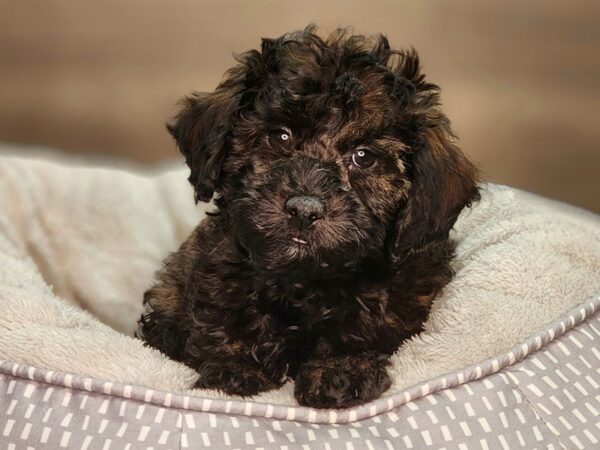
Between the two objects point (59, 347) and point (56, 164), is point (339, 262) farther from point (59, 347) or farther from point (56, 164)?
point (56, 164)

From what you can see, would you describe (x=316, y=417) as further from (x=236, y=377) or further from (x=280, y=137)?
(x=280, y=137)

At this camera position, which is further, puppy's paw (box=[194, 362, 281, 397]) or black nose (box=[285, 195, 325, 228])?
puppy's paw (box=[194, 362, 281, 397])

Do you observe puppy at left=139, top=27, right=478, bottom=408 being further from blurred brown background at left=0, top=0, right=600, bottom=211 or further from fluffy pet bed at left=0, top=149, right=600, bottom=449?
blurred brown background at left=0, top=0, right=600, bottom=211

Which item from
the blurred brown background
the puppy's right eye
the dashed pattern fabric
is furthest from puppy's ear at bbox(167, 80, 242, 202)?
the blurred brown background

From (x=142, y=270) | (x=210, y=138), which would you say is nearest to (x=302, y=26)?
(x=142, y=270)

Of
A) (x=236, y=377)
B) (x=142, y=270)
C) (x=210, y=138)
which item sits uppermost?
(x=210, y=138)

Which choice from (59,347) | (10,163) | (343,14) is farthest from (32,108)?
(59,347)

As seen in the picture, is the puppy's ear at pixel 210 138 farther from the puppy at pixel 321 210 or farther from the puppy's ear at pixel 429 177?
the puppy's ear at pixel 429 177
